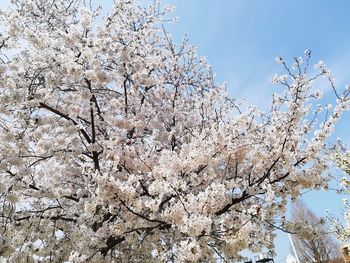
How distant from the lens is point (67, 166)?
23.4 feet

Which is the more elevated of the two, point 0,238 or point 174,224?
point 0,238

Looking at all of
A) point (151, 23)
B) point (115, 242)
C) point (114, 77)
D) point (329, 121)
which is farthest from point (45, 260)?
point (151, 23)

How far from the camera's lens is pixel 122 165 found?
6.10m

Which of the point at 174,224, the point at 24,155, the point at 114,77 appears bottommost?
the point at 174,224

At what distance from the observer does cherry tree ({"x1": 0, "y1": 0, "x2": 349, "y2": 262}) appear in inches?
172

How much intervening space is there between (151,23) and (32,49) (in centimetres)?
314

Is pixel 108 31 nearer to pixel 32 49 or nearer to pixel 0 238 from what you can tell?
pixel 32 49

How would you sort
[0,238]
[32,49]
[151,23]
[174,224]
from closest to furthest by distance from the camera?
[174,224] < [0,238] < [32,49] < [151,23]

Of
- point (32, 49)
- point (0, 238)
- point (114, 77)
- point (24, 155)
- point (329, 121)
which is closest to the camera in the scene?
point (329, 121)

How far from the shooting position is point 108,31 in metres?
7.11

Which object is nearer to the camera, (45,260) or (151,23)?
(45,260)

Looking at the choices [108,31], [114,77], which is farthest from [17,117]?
[108,31]

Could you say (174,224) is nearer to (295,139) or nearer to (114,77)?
(295,139)

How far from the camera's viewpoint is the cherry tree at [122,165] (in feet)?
14.3
